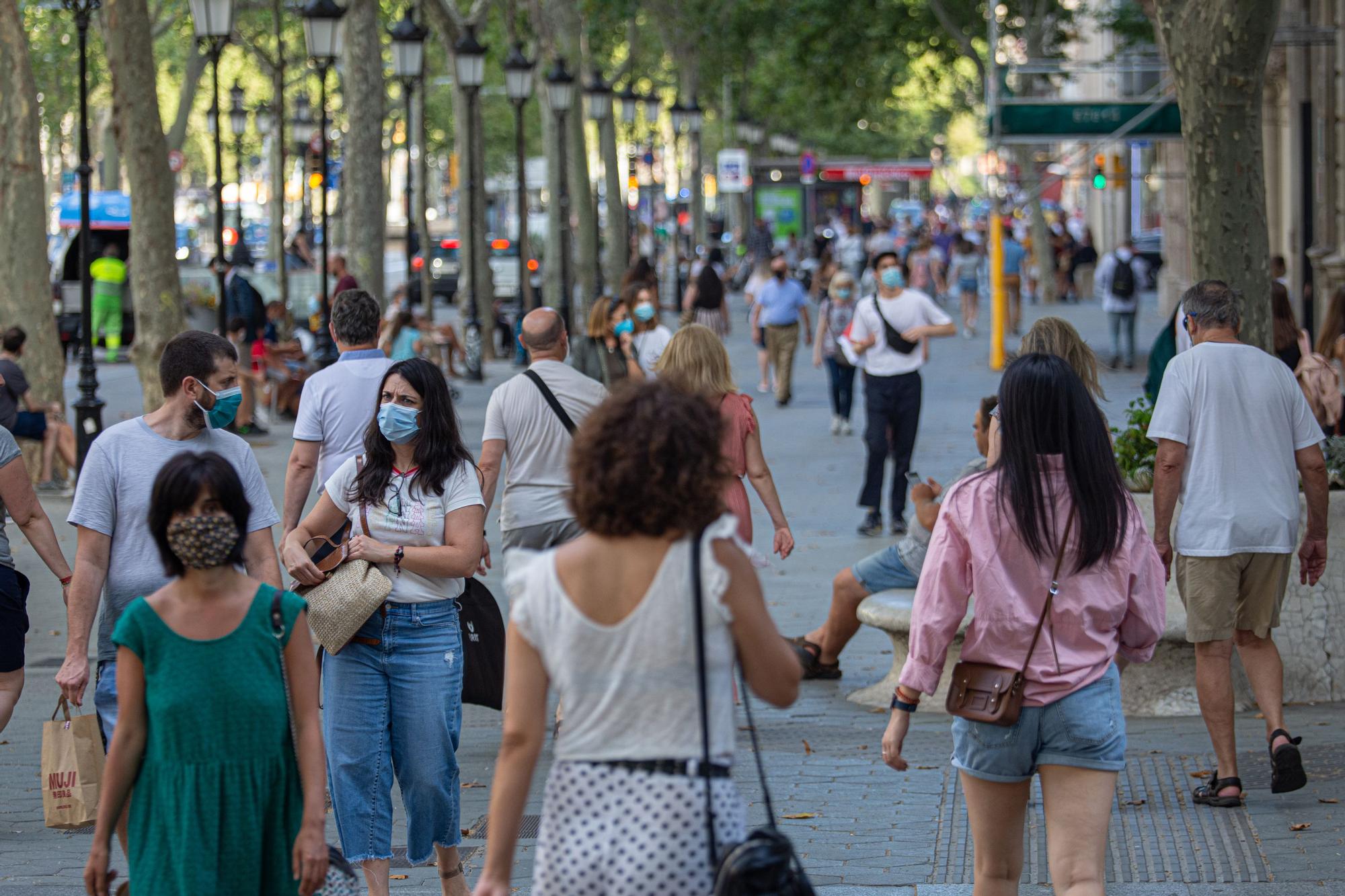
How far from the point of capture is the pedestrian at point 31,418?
41.8 feet

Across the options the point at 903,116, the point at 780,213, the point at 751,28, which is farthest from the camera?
the point at 903,116

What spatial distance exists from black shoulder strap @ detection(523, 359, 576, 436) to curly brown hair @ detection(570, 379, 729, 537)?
12.6 feet

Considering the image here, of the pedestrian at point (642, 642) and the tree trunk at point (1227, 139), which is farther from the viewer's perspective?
the tree trunk at point (1227, 139)

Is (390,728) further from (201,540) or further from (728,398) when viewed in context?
(728,398)

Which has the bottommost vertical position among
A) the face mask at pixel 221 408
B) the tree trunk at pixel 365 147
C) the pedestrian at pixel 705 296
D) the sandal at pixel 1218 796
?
the sandal at pixel 1218 796

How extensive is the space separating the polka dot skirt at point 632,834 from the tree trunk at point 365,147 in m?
20.5

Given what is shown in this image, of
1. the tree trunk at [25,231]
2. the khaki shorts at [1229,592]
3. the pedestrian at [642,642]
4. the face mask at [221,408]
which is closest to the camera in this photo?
the pedestrian at [642,642]

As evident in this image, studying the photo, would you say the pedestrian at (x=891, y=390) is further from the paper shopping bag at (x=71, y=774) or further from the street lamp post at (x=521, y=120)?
the street lamp post at (x=521, y=120)

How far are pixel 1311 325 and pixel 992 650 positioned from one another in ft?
51.9

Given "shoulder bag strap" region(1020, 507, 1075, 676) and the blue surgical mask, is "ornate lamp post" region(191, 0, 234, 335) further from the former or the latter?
"shoulder bag strap" region(1020, 507, 1075, 676)

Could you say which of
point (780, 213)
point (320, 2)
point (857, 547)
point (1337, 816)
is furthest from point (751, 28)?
point (1337, 816)

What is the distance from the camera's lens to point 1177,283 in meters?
32.1

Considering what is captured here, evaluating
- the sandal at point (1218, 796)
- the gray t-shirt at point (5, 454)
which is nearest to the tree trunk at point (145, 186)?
the gray t-shirt at point (5, 454)

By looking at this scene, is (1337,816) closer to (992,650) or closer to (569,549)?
(992,650)
